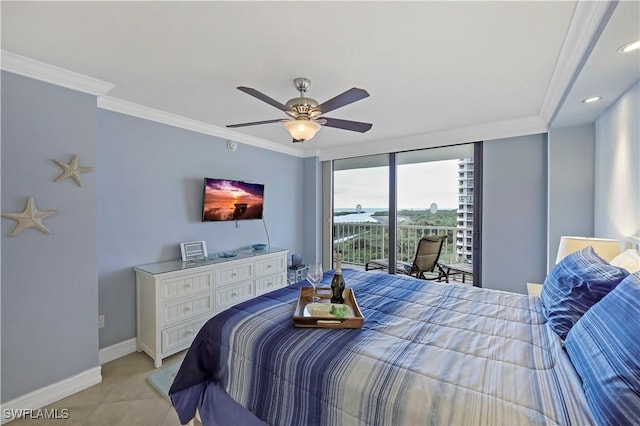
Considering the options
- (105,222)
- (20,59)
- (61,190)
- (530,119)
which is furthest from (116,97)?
(530,119)

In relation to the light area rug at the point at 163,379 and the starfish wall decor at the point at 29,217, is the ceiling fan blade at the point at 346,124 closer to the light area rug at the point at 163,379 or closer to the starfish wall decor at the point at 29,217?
the starfish wall decor at the point at 29,217

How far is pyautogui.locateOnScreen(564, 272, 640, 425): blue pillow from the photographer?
764mm

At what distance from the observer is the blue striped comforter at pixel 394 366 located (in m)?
0.93

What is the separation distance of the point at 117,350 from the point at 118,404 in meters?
0.77

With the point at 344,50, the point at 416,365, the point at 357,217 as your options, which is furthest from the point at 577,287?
the point at 357,217

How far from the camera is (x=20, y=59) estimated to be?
1.84 m

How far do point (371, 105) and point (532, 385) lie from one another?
2368mm

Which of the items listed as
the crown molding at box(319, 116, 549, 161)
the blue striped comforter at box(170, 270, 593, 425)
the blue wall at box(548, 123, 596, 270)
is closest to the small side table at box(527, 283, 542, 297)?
the blue wall at box(548, 123, 596, 270)

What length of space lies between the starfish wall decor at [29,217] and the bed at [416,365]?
147 cm

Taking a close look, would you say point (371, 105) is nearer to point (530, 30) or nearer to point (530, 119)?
point (530, 30)

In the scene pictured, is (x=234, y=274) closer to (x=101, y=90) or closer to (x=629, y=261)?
(x=101, y=90)

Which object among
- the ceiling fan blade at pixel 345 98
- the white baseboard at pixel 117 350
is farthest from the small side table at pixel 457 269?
the white baseboard at pixel 117 350

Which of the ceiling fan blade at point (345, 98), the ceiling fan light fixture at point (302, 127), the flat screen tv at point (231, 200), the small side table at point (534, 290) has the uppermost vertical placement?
the ceiling fan blade at point (345, 98)

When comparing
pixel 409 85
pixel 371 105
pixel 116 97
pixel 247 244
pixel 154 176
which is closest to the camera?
pixel 409 85
